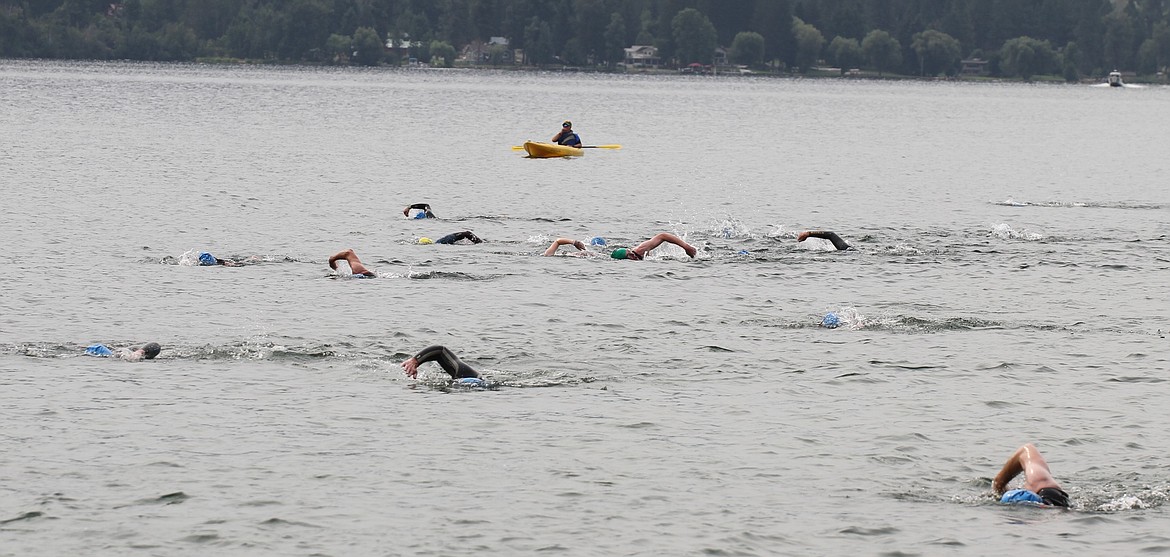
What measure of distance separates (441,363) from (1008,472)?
8959 millimetres

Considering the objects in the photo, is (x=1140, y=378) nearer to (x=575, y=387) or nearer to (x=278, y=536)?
(x=575, y=387)

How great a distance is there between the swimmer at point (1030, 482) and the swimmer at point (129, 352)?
536 inches

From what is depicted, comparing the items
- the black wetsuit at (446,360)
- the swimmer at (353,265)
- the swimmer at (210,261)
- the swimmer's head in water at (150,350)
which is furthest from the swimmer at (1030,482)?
the swimmer at (210,261)

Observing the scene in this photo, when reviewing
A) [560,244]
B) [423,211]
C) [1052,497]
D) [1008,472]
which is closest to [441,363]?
[1008,472]

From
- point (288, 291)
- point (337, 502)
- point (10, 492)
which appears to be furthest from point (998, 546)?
point (288, 291)

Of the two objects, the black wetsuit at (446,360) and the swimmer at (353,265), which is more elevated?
the black wetsuit at (446,360)

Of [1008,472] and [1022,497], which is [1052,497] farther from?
[1008,472]

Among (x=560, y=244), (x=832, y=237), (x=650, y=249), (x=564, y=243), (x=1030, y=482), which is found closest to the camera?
(x=1030, y=482)

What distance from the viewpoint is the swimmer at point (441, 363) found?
79.8 feet

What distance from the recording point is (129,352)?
26.1 m

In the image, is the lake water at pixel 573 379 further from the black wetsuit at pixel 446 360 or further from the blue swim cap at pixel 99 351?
the black wetsuit at pixel 446 360

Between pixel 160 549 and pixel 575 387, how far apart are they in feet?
29.5

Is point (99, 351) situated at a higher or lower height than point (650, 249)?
higher

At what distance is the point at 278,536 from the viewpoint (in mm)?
17609
